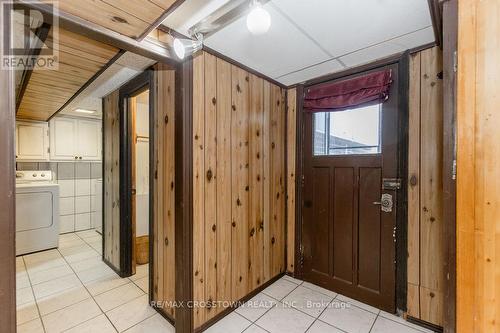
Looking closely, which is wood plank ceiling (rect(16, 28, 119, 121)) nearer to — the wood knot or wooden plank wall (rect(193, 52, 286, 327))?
the wood knot

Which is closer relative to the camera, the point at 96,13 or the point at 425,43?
the point at 96,13

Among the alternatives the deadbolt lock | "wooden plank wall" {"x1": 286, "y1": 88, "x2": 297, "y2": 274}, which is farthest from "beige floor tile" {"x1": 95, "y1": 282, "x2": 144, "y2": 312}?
the deadbolt lock

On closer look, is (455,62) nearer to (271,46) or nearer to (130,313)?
(271,46)

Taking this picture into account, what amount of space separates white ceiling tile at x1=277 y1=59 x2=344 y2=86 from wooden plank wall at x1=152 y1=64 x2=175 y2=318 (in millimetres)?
1280

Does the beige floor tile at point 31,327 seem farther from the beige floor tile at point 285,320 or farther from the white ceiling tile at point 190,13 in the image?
the white ceiling tile at point 190,13

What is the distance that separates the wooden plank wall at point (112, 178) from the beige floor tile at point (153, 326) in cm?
118

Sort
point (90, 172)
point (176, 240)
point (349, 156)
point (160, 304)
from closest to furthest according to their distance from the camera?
point (176, 240)
point (160, 304)
point (349, 156)
point (90, 172)

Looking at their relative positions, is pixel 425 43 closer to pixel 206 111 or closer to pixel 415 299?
pixel 206 111

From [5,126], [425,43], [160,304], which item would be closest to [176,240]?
[160,304]

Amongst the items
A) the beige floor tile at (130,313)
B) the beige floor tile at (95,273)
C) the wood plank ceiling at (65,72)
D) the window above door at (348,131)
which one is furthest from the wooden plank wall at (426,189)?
the beige floor tile at (95,273)

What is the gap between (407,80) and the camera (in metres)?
2.02

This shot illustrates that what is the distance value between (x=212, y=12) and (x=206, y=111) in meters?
0.72

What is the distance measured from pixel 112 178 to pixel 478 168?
3.49 metres

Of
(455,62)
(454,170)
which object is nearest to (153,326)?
(454,170)
